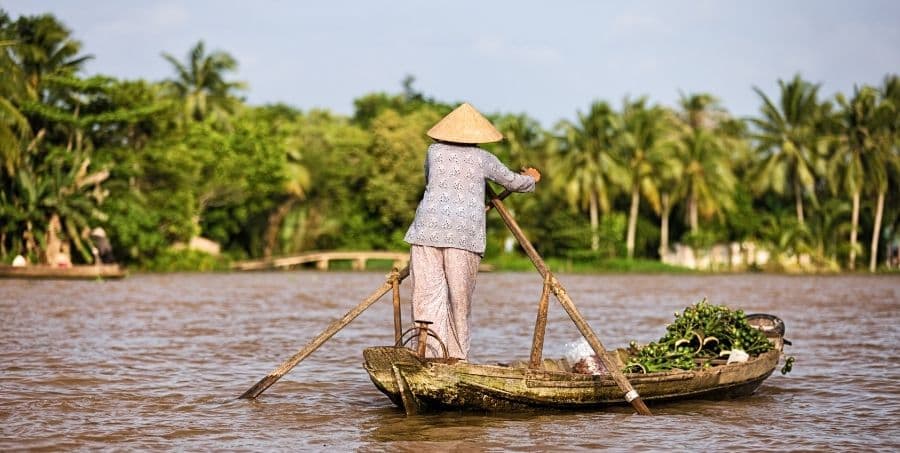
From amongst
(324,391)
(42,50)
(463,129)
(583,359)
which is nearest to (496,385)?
(583,359)

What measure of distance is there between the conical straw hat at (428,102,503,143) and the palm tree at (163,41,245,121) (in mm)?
30671

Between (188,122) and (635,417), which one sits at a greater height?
(188,122)

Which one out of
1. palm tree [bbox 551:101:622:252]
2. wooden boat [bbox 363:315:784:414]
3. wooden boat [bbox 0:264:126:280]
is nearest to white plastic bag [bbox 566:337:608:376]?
wooden boat [bbox 363:315:784:414]

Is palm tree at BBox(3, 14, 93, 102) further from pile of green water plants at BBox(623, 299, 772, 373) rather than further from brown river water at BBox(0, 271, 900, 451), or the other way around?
pile of green water plants at BBox(623, 299, 772, 373)

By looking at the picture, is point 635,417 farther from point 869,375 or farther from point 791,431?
point 869,375

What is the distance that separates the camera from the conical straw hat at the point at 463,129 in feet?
20.7

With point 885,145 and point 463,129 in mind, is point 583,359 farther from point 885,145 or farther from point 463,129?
point 885,145

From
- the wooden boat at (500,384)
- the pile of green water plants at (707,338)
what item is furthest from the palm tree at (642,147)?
the wooden boat at (500,384)

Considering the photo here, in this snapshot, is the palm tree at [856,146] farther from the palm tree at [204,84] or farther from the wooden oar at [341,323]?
the wooden oar at [341,323]

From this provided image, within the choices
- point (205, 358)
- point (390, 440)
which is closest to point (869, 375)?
point (390, 440)

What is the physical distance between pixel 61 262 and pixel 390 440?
2267 cm

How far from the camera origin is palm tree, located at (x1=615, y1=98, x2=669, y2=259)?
37.0 m

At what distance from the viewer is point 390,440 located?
18.3 ft

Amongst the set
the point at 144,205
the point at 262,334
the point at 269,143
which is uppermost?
the point at 269,143
